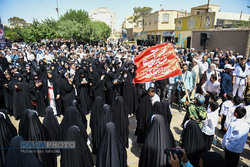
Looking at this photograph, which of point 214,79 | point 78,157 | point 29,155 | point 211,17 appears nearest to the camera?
point 29,155

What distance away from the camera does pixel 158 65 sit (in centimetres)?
430

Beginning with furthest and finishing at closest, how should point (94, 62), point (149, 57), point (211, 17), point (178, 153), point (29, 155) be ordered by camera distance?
point (211, 17)
point (94, 62)
point (149, 57)
point (29, 155)
point (178, 153)

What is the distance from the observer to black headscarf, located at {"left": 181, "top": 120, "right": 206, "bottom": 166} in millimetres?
2756

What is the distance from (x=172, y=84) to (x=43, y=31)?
79.6 feet

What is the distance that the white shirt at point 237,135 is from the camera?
2809mm

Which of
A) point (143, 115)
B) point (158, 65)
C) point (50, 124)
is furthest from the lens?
point (158, 65)

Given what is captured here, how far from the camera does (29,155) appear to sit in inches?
91.7

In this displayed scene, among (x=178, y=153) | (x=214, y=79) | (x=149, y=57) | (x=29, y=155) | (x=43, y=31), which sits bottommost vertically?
(x=29, y=155)

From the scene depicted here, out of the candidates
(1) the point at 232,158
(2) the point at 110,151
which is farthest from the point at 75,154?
(1) the point at 232,158

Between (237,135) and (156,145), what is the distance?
1.40 meters

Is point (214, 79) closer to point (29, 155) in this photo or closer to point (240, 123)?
point (240, 123)

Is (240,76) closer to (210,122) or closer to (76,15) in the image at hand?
(210,122)

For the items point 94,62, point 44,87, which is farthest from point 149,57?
point 94,62

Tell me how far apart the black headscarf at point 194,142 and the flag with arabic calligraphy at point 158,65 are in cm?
165
